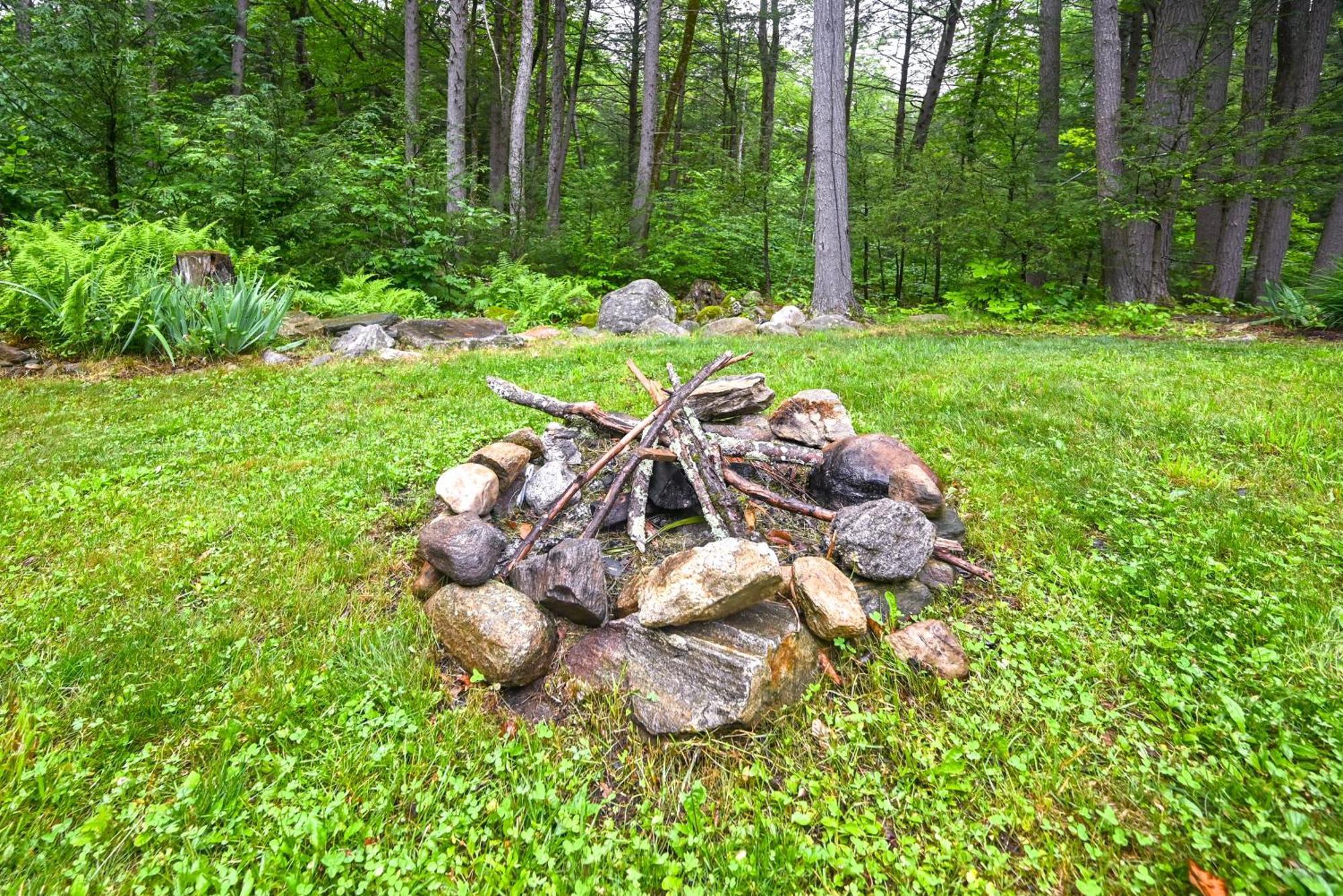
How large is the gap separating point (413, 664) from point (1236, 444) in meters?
4.11

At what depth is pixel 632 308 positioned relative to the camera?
8930 mm

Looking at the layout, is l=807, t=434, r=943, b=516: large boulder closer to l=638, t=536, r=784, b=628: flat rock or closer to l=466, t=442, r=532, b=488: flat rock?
l=638, t=536, r=784, b=628: flat rock

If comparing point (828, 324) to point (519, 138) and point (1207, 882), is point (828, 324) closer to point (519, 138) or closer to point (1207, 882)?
point (519, 138)

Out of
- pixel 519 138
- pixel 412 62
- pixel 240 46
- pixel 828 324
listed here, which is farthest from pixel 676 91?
pixel 240 46

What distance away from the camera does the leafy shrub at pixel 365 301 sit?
7684 mm

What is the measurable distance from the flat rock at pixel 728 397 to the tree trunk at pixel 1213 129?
828 cm

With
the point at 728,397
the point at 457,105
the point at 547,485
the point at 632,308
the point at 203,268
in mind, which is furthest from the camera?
the point at 457,105

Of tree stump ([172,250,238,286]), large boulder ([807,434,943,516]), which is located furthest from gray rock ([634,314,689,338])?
A: large boulder ([807,434,943,516])

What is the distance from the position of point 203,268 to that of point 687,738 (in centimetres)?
750

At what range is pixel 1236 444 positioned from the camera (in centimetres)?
297

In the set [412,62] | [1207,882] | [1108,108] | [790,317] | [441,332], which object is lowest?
[1207,882]

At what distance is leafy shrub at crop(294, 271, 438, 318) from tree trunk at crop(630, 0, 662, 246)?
16.6 feet

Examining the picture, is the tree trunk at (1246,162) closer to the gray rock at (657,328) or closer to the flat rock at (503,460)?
the gray rock at (657,328)

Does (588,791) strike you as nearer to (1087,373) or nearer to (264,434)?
(264,434)
